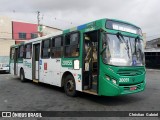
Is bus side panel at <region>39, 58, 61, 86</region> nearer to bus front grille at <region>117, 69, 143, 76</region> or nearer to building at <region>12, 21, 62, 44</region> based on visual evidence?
bus front grille at <region>117, 69, 143, 76</region>

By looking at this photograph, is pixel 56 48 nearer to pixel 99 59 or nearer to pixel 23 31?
pixel 99 59

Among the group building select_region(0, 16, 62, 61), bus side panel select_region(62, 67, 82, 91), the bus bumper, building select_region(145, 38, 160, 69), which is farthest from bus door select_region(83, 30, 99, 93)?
building select_region(0, 16, 62, 61)

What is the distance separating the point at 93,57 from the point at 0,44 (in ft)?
118

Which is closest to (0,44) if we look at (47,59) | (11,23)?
(11,23)

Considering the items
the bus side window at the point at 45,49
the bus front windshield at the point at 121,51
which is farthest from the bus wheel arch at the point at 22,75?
the bus front windshield at the point at 121,51

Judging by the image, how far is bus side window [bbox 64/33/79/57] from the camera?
888cm

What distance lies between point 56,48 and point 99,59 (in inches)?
140

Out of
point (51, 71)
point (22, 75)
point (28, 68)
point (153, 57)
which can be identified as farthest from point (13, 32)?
point (51, 71)

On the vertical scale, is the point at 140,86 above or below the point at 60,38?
below

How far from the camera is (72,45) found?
30.1 feet

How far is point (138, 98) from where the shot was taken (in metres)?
8.98

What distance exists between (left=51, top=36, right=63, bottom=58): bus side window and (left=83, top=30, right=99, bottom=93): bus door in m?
1.92

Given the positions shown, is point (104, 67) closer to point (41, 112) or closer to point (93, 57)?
point (93, 57)

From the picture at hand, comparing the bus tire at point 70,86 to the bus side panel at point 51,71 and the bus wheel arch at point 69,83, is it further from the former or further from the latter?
the bus side panel at point 51,71
